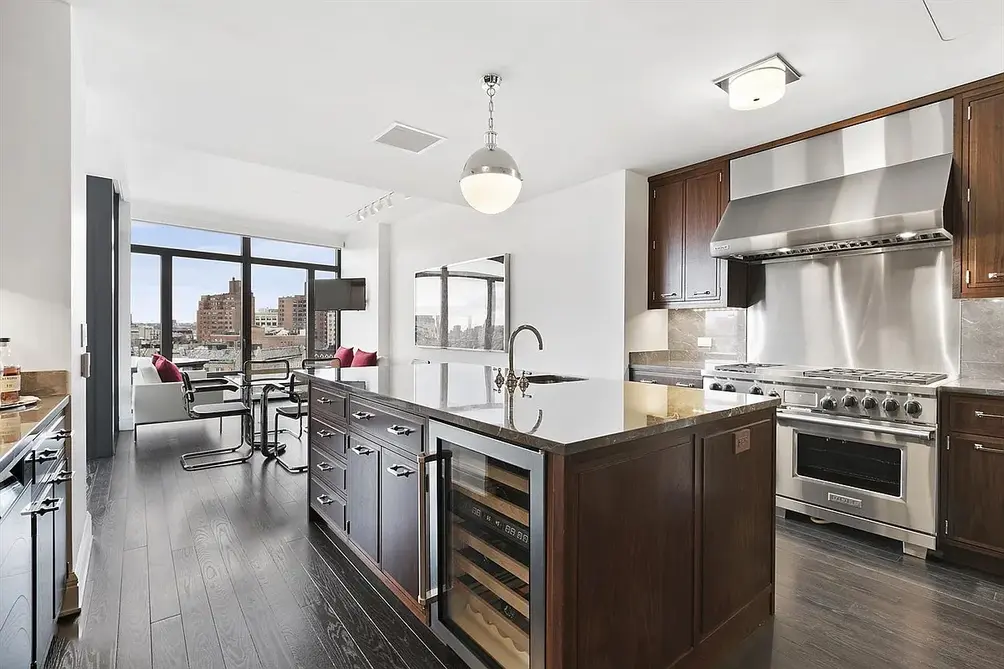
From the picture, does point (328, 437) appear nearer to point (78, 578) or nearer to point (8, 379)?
point (78, 578)

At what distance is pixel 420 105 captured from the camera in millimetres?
3066

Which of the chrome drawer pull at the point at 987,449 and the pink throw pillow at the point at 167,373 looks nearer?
the chrome drawer pull at the point at 987,449

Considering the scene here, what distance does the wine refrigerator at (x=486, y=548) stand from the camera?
4.78 feet

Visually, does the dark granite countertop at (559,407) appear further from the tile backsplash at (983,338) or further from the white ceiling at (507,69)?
the tile backsplash at (983,338)

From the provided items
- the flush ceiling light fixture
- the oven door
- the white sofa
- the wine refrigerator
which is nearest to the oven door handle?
the oven door

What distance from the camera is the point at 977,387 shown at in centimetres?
259

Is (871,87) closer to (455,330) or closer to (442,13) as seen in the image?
(442,13)

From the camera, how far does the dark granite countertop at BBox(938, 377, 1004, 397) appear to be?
250 centimetres

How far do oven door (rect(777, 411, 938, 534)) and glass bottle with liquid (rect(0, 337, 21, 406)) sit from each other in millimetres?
3793

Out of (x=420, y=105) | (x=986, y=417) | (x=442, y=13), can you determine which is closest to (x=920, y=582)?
(x=986, y=417)

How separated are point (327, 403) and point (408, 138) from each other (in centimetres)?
188

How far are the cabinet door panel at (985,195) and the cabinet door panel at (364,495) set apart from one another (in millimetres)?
3234

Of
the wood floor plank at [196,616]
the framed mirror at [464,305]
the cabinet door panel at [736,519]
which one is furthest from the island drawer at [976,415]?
the framed mirror at [464,305]

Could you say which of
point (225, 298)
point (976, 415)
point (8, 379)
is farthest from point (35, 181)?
point (225, 298)
